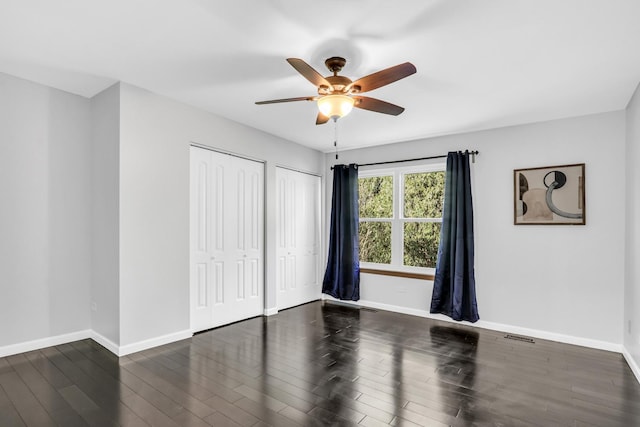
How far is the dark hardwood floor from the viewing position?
2295 millimetres

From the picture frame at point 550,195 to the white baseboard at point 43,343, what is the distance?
16.5 feet

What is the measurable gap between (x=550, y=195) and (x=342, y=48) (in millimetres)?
3083

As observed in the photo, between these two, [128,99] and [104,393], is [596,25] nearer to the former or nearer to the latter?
[128,99]

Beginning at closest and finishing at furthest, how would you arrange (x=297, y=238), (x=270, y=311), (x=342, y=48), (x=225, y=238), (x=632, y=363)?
(x=342, y=48), (x=632, y=363), (x=225, y=238), (x=270, y=311), (x=297, y=238)

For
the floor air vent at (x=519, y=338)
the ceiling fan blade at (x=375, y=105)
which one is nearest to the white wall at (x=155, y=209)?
the ceiling fan blade at (x=375, y=105)

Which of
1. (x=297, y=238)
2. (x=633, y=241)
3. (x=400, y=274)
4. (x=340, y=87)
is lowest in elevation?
(x=400, y=274)

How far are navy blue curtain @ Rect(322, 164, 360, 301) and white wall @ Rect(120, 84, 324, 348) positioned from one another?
7.32 ft

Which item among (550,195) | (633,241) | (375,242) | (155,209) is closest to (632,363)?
(633,241)

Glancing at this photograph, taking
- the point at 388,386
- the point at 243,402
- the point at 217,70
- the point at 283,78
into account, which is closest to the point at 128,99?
the point at 217,70

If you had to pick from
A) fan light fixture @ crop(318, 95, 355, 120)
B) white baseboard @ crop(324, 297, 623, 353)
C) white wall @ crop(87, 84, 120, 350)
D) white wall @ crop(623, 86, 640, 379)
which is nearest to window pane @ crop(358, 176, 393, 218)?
white baseboard @ crop(324, 297, 623, 353)

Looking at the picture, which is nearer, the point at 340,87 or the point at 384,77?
the point at 384,77

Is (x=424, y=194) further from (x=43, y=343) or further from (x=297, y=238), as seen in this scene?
(x=43, y=343)

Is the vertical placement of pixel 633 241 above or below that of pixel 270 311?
above

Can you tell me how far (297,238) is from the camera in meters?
5.48
